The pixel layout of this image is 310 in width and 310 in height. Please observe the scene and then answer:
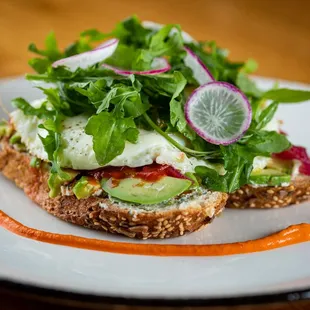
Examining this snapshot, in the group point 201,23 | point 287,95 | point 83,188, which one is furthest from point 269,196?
point 201,23

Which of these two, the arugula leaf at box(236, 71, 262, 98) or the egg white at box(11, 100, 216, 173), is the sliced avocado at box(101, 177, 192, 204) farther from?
the arugula leaf at box(236, 71, 262, 98)

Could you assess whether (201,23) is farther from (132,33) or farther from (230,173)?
(230,173)

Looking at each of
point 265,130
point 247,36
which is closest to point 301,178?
point 265,130

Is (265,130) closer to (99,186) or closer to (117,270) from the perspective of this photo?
(99,186)

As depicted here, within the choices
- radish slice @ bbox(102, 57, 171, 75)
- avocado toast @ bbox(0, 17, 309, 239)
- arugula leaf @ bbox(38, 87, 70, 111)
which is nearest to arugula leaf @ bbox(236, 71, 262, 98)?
avocado toast @ bbox(0, 17, 309, 239)

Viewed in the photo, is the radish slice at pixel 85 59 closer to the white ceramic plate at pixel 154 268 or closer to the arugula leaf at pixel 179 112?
the arugula leaf at pixel 179 112
